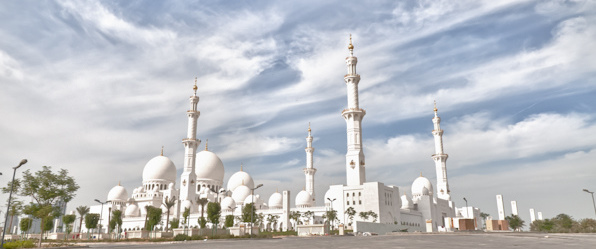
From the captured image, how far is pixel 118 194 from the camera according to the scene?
315ft

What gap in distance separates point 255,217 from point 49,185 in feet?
116

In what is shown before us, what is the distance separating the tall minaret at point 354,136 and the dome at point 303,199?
38.5 ft

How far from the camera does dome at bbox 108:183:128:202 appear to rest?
3760 inches

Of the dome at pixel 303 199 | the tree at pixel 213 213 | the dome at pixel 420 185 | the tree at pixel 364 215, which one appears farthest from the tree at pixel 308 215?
the dome at pixel 420 185

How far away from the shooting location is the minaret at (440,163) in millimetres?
92188

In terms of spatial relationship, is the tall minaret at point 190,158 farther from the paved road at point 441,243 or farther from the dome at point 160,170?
the paved road at point 441,243

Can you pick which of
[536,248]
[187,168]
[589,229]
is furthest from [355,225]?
[536,248]

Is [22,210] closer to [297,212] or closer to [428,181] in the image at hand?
[297,212]

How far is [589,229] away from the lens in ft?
169

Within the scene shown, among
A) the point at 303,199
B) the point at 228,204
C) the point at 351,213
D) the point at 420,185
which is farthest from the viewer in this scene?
the point at 420,185

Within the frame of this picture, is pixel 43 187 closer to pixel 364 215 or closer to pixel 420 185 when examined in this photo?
pixel 364 215

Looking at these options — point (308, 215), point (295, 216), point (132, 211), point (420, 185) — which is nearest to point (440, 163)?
point (420, 185)

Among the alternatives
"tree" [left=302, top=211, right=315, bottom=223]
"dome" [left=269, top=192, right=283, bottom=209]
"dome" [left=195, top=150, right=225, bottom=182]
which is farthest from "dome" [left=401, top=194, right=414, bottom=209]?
"dome" [left=195, top=150, right=225, bottom=182]

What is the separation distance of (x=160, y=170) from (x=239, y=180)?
17829 millimetres
